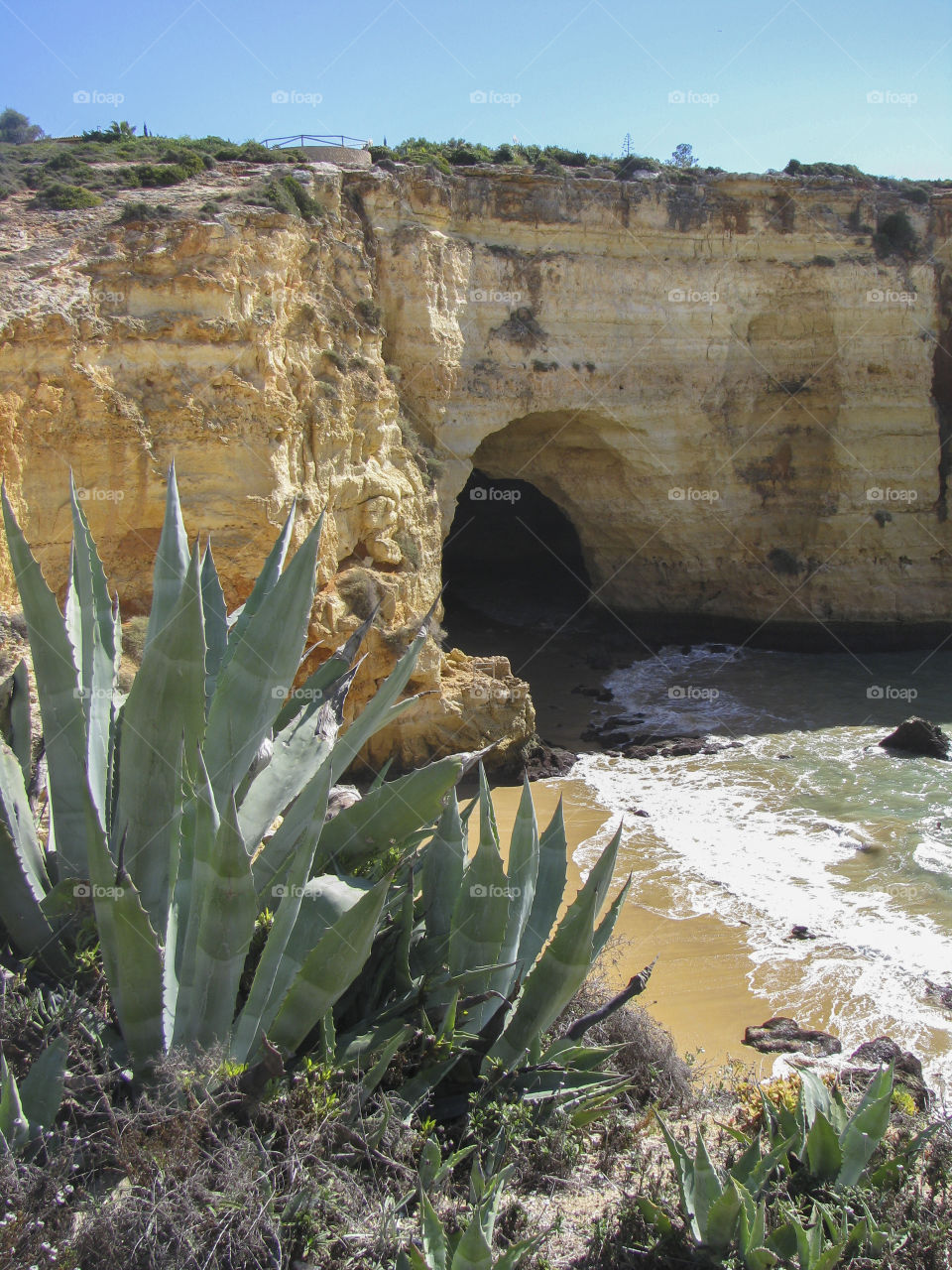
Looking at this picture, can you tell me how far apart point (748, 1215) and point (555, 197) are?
1657 cm

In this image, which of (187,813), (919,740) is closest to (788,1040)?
(187,813)

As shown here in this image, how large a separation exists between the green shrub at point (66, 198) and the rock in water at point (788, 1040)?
11.9 meters

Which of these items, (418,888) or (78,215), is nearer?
(418,888)

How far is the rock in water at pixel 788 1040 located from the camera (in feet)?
21.3

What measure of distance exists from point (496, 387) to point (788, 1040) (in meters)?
12.1

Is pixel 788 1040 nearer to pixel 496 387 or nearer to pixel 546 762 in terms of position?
pixel 546 762

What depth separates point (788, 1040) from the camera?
6609mm

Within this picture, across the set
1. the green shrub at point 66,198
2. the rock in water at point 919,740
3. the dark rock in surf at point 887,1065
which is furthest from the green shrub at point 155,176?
the rock in water at point 919,740

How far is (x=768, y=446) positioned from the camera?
1903 cm

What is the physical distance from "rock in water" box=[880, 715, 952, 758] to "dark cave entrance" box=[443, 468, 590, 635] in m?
8.93

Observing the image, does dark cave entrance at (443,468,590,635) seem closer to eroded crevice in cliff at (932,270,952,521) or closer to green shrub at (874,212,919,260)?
eroded crevice in cliff at (932,270,952,521)

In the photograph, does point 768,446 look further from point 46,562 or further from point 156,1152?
point 156,1152

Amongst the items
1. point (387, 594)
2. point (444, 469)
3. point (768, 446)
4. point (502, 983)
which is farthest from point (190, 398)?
point (768, 446)

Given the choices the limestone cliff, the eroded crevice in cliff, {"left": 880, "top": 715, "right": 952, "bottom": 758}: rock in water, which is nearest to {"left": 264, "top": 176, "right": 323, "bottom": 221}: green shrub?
the limestone cliff
